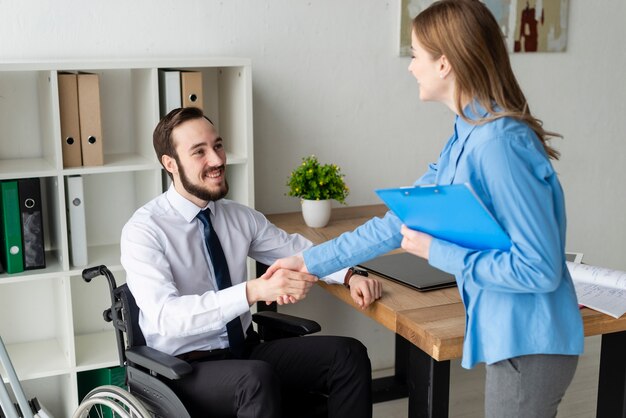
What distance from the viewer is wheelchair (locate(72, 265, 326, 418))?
1.97 m

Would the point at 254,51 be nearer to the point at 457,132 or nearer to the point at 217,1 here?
the point at 217,1

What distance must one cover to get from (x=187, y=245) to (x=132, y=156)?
769 millimetres

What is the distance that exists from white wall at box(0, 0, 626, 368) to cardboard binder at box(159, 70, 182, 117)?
267mm

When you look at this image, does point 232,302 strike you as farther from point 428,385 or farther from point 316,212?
point 316,212

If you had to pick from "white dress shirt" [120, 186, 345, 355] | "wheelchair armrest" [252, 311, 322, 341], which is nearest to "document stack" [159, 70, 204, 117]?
"white dress shirt" [120, 186, 345, 355]

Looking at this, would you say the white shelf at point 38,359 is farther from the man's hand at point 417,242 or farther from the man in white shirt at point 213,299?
the man's hand at point 417,242

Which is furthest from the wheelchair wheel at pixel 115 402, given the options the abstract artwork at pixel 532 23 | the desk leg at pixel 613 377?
the abstract artwork at pixel 532 23

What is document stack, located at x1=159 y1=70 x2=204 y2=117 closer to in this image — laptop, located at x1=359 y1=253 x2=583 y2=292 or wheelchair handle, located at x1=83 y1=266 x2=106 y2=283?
wheelchair handle, located at x1=83 y1=266 x2=106 y2=283

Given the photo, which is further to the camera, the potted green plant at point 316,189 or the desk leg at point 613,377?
the potted green plant at point 316,189

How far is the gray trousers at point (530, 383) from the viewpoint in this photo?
1.64m

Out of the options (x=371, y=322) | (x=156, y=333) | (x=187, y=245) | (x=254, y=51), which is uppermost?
(x=254, y=51)

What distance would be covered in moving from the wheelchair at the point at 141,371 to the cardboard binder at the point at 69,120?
1.85ft

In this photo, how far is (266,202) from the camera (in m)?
3.23

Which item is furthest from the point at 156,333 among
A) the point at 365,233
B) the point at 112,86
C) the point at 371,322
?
the point at 371,322
